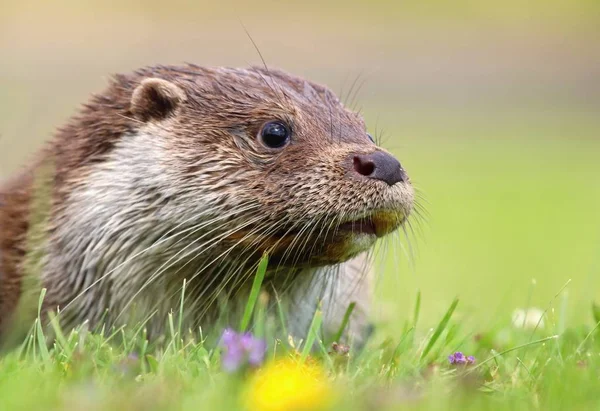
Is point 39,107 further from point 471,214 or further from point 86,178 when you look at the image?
point 471,214

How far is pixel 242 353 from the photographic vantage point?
298 cm

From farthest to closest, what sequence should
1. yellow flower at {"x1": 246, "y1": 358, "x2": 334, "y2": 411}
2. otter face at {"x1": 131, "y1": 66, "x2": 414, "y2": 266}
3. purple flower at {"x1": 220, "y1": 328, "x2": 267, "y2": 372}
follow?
otter face at {"x1": 131, "y1": 66, "x2": 414, "y2": 266} → purple flower at {"x1": 220, "y1": 328, "x2": 267, "y2": 372} → yellow flower at {"x1": 246, "y1": 358, "x2": 334, "y2": 411}

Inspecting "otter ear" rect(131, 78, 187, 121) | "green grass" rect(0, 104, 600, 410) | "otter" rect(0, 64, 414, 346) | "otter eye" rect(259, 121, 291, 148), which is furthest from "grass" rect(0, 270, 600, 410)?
"otter ear" rect(131, 78, 187, 121)

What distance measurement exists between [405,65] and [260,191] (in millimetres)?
24576

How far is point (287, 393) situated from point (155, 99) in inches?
83.7

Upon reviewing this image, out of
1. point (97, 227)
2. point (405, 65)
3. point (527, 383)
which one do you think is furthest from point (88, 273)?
point (405, 65)

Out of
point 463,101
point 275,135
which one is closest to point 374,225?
point 275,135

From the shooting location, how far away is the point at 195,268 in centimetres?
419

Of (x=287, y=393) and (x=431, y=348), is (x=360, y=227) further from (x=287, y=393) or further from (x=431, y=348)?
(x=287, y=393)

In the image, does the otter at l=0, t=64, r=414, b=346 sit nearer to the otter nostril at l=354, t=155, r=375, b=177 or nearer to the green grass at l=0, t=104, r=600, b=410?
the otter nostril at l=354, t=155, r=375, b=177

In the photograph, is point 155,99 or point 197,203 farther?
point 155,99

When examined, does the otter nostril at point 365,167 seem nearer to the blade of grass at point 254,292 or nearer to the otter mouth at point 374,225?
the otter mouth at point 374,225

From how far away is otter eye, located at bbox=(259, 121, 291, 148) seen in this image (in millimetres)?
4184

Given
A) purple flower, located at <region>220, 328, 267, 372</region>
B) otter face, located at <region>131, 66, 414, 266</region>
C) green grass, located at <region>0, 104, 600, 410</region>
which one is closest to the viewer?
green grass, located at <region>0, 104, 600, 410</region>
